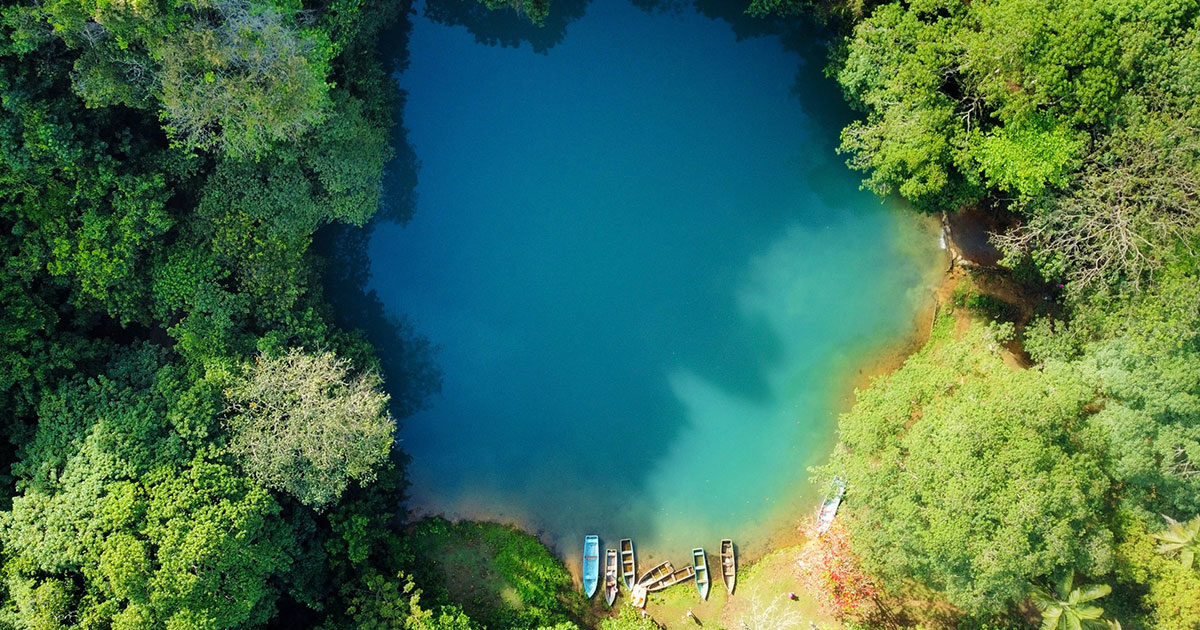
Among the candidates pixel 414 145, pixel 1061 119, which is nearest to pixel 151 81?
pixel 414 145

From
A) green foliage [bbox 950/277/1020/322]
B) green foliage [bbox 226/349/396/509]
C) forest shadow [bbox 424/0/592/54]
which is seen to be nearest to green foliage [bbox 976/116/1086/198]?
green foliage [bbox 950/277/1020/322]

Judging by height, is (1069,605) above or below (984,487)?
below

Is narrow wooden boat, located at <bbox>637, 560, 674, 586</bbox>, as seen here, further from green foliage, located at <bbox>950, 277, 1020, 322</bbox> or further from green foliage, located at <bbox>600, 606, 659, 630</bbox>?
green foliage, located at <bbox>950, 277, 1020, 322</bbox>

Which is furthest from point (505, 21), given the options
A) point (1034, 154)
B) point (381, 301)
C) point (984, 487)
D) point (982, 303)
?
point (984, 487)

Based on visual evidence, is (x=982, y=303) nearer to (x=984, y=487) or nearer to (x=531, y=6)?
(x=984, y=487)

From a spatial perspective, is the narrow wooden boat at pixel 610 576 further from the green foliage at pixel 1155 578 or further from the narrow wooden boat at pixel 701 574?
the green foliage at pixel 1155 578
